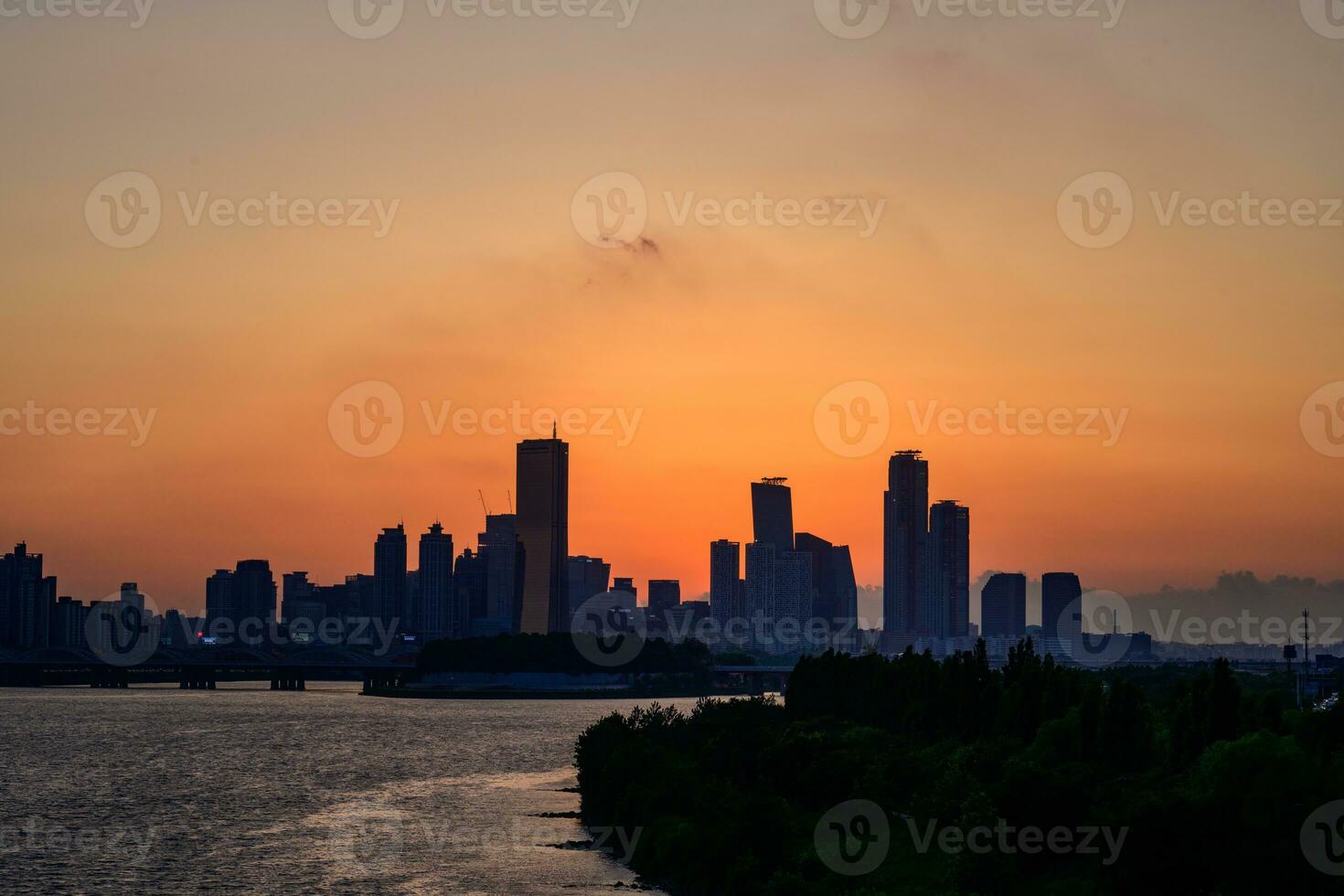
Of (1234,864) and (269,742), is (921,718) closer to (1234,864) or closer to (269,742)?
(1234,864)

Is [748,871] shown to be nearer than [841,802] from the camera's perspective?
Yes

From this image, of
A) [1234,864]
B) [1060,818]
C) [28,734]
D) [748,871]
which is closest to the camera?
[1234,864]

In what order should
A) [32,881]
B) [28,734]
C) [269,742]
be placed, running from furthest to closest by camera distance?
[28,734] → [269,742] → [32,881]

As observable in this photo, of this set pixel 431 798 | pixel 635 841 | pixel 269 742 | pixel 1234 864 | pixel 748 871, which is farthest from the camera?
pixel 269 742

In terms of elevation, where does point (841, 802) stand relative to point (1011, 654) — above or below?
below

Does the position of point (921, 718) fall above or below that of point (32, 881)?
above

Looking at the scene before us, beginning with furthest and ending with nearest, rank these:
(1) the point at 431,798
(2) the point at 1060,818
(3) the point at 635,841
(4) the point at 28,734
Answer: (4) the point at 28,734, (1) the point at 431,798, (3) the point at 635,841, (2) the point at 1060,818

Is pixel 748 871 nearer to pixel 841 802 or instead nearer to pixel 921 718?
pixel 841 802

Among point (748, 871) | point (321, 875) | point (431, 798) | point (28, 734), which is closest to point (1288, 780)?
point (748, 871)

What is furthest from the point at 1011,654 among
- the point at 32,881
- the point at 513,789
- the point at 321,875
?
the point at 32,881
